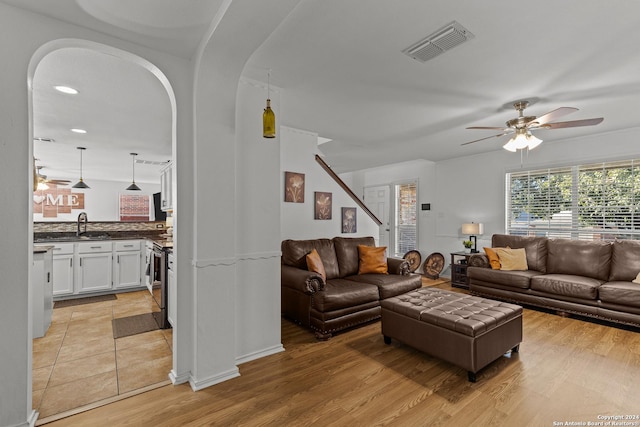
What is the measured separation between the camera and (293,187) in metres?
4.19

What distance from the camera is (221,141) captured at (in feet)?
7.86

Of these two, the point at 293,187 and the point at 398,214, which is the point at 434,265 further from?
the point at 293,187

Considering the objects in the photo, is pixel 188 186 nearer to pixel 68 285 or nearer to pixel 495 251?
pixel 68 285

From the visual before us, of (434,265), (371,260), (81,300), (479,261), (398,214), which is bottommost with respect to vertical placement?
(81,300)

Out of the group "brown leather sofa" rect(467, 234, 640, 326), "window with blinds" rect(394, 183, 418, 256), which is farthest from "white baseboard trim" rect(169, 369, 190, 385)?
"window with blinds" rect(394, 183, 418, 256)

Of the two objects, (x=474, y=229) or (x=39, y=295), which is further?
(x=474, y=229)

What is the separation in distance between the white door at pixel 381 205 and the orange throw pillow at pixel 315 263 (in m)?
4.20

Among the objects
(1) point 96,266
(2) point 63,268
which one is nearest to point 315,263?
(1) point 96,266

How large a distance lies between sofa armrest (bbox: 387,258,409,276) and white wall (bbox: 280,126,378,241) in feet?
2.90

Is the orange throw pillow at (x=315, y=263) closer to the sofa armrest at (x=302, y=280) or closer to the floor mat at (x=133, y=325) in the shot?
the sofa armrest at (x=302, y=280)

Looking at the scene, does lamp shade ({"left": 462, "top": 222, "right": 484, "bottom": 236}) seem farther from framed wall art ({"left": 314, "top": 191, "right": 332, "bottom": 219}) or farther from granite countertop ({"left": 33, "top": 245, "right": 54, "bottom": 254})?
granite countertop ({"left": 33, "top": 245, "right": 54, "bottom": 254})

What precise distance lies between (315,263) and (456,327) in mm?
1710

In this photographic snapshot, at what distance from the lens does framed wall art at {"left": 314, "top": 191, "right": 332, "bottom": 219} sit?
14.6 ft

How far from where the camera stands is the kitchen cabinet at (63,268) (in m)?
4.73
